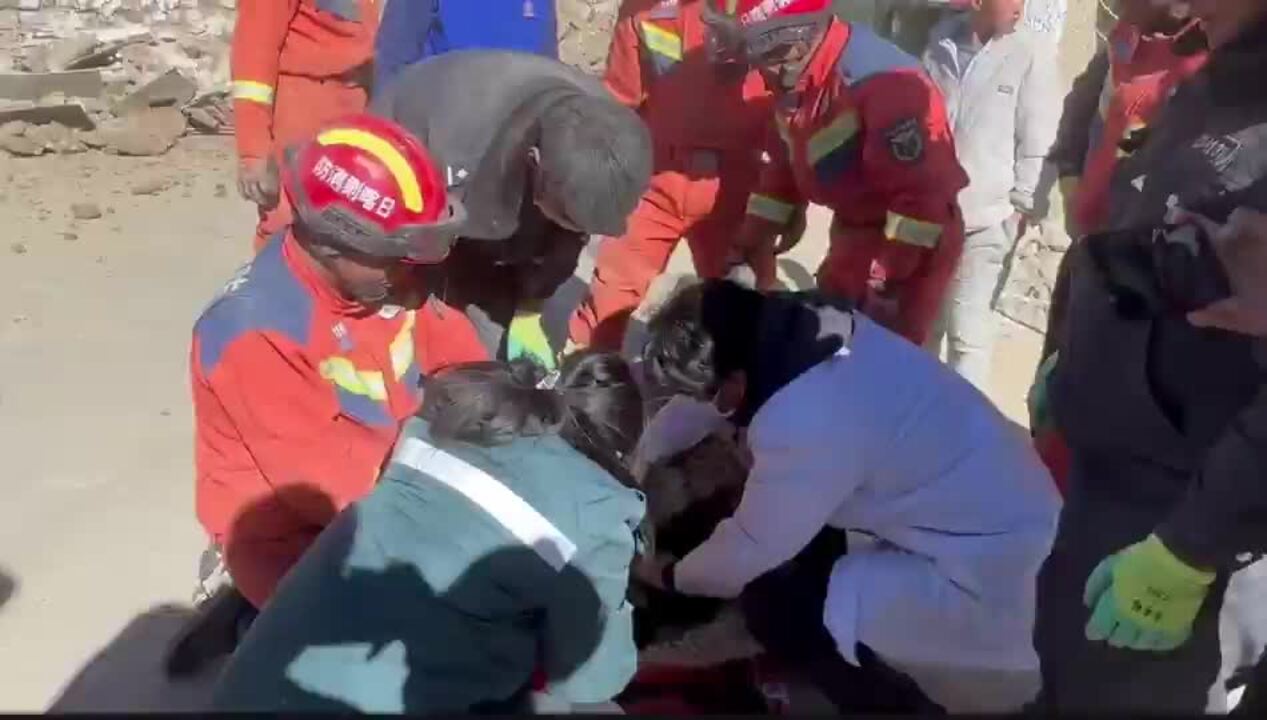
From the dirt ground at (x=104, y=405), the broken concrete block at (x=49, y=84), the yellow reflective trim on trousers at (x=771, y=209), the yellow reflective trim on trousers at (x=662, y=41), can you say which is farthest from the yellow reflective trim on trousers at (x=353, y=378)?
the broken concrete block at (x=49, y=84)

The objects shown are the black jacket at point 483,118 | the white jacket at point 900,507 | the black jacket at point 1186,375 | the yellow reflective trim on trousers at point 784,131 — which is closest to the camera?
the black jacket at point 1186,375

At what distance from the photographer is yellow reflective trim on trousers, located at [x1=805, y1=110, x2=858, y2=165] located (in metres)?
3.66

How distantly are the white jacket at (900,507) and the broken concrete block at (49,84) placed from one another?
232 inches

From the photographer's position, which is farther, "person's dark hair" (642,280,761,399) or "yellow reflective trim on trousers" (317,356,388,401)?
"yellow reflective trim on trousers" (317,356,388,401)

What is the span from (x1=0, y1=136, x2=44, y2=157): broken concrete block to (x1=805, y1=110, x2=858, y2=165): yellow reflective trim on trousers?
5.14 meters

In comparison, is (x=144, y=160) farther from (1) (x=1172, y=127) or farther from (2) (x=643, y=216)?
(1) (x=1172, y=127)

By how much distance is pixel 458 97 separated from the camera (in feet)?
10.4

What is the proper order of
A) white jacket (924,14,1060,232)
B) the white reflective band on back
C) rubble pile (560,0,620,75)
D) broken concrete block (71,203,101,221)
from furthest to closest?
rubble pile (560,0,620,75), broken concrete block (71,203,101,221), white jacket (924,14,1060,232), the white reflective band on back

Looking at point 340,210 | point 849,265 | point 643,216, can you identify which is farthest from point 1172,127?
point 643,216

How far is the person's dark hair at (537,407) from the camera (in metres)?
2.21

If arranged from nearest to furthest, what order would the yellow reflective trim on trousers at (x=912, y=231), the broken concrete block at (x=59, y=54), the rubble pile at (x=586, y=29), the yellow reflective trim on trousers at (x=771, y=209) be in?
the yellow reflective trim on trousers at (x=912, y=231) → the yellow reflective trim on trousers at (x=771, y=209) → the broken concrete block at (x=59, y=54) → the rubble pile at (x=586, y=29)

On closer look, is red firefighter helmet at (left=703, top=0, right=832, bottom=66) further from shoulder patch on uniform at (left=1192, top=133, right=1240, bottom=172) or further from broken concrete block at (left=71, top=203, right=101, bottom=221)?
broken concrete block at (left=71, top=203, right=101, bottom=221)

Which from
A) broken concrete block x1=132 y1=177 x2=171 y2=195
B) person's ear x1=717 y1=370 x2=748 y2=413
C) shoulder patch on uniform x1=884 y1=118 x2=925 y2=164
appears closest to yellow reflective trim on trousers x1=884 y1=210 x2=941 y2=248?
shoulder patch on uniform x1=884 y1=118 x2=925 y2=164

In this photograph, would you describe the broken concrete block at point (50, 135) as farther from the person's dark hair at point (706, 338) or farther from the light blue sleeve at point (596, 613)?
the light blue sleeve at point (596, 613)
